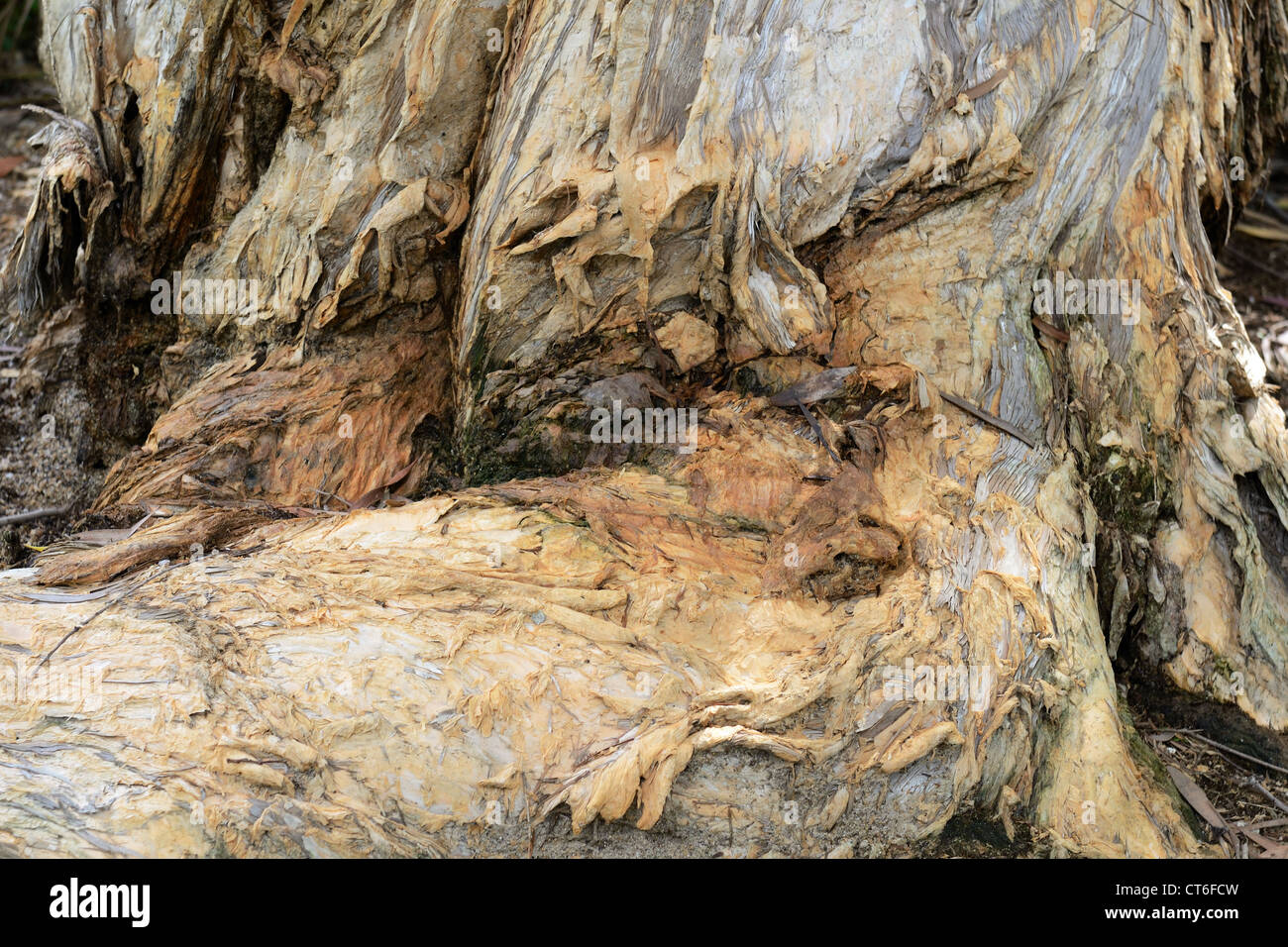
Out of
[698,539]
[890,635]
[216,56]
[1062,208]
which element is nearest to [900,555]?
[890,635]

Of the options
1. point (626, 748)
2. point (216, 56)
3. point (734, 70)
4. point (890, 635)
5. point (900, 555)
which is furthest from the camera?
point (216, 56)

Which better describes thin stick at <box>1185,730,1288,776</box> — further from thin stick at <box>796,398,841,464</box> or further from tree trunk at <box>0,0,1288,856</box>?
thin stick at <box>796,398,841,464</box>

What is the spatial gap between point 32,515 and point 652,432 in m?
2.24

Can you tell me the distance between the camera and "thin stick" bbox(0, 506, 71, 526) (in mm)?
3539

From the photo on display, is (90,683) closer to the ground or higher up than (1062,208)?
closer to the ground

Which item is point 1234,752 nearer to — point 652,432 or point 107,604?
point 652,432

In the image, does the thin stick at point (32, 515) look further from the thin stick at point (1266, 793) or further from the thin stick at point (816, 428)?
the thin stick at point (1266, 793)

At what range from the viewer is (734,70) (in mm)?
2863

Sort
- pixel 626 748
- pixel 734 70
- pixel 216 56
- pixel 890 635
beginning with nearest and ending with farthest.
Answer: pixel 626 748, pixel 890 635, pixel 734 70, pixel 216 56

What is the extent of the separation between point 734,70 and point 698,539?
131 centimetres

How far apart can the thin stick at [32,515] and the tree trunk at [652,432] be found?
541mm

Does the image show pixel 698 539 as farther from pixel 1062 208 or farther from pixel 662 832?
pixel 1062 208

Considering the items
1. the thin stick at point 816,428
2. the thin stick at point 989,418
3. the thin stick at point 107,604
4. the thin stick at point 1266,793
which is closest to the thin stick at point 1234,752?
the thin stick at point 1266,793

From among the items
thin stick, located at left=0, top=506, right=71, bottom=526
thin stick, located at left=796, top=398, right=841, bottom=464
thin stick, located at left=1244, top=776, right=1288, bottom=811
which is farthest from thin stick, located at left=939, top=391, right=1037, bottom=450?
thin stick, located at left=0, top=506, right=71, bottom=526
